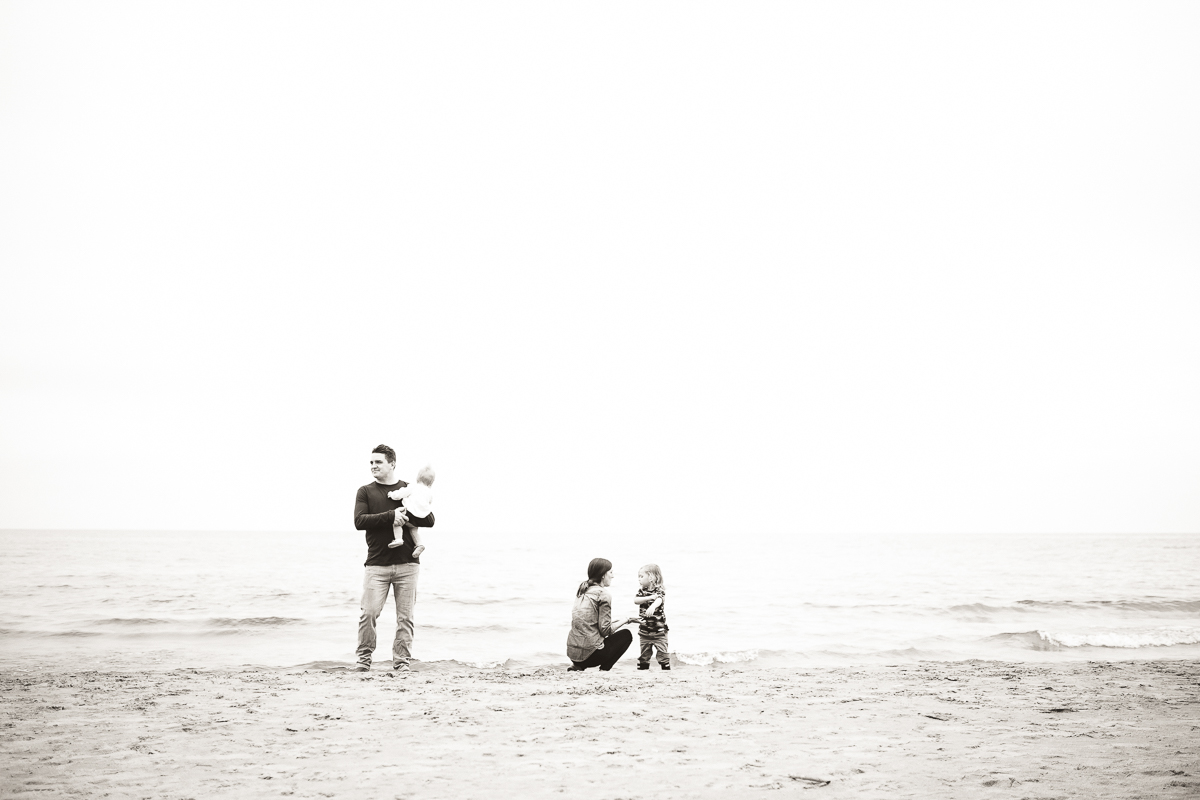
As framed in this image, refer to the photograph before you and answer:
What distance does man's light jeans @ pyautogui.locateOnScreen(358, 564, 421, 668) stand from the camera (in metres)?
7.64

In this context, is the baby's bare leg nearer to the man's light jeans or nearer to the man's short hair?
the man's light jeans

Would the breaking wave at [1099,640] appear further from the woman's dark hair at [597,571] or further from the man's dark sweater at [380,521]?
the man's dark sweater at [380,521]

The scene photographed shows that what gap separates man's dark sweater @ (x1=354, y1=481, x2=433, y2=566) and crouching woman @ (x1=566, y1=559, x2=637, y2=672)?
1822mm

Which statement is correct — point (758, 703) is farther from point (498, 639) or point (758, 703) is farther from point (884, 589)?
point (884, 589)

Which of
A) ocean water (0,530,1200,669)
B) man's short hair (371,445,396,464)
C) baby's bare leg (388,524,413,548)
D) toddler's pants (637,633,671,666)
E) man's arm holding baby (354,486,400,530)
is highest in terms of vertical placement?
man's short hair (371,445,396,464)

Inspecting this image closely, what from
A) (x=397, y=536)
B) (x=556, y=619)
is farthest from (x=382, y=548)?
(x=556, y=619)

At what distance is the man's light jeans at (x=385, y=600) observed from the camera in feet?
25.1

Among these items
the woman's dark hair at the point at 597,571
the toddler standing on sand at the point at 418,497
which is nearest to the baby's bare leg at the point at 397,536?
the toddler standing on sand at the point at 418,497

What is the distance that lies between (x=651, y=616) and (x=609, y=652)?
1.99 ft

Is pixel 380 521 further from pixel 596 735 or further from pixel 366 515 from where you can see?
pixel 596 735

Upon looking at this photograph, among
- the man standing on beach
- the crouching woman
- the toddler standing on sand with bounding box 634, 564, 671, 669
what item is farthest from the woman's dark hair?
the man standing on beach

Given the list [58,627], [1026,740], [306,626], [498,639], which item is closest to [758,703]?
[1026,740]

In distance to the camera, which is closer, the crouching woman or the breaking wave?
the crouching woman

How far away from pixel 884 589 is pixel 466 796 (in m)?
A: 20.2
